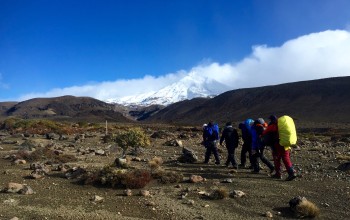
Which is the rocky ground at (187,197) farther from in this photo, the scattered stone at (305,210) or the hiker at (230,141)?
the hiker at (230,141)

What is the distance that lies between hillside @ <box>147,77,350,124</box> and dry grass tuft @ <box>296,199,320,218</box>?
89.5m

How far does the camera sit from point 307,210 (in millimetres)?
9336

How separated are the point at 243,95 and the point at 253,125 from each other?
147195 millimetres

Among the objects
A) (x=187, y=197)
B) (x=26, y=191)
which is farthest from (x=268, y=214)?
(x=26, y=191)

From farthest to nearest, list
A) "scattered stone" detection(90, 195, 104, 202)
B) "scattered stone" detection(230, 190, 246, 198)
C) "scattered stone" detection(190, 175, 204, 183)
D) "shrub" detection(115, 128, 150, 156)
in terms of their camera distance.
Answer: "shrub" detection(115, 128, 150, 156), "scattered stone" detection(190, 175, 204, 183), "scattered stone" detection(230, 190, 246, 198), "scattered stone" detection(90, 195, 104, 202)

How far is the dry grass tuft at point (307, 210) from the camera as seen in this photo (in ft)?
30.6

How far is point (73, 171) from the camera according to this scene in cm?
1410

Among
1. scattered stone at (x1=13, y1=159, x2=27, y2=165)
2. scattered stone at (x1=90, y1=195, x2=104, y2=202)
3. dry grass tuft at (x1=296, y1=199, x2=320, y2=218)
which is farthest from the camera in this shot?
scattered stone at (x1=13, y1=159, x2=27, y2=165)

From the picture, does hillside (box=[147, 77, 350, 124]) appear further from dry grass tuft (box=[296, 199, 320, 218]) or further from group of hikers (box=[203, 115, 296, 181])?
dry grass tuft (box=[296, 199, 320, 218])

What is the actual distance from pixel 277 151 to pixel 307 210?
12.1 ft

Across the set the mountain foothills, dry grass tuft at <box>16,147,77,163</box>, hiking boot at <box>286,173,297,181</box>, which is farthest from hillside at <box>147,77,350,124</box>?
hiking boot at <box>286,173,297,181</box>

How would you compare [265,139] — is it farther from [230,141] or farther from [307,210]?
[307,210]

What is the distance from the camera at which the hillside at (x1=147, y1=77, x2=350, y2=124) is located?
10933 centimetres

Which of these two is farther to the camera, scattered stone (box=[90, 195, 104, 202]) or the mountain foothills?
the mountain foothills
